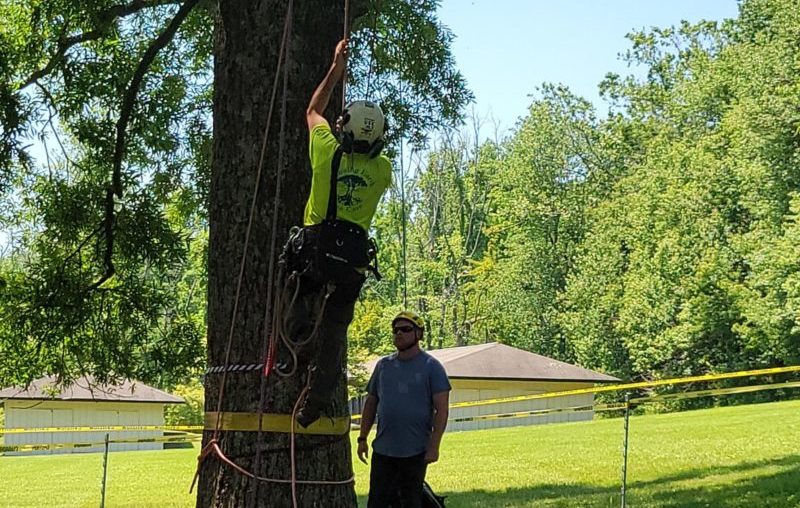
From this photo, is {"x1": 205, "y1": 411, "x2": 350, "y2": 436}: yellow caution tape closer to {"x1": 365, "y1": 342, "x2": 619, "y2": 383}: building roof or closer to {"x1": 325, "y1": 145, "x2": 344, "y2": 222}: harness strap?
{"x1": 325, "y1": 145, "x2": 344, "y2": 222}: harness strap

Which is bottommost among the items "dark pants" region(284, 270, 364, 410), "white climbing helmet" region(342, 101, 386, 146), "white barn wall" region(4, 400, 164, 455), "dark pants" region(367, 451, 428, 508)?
"white barn wall" region(4, 400, 164, 455)

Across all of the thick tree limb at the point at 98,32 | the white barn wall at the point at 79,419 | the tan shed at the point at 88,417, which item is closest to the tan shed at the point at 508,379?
the tan shed at the point at 88,417

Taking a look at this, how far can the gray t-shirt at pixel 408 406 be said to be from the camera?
7.66 meters

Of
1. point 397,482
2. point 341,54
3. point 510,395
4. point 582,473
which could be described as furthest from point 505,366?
point 341,54

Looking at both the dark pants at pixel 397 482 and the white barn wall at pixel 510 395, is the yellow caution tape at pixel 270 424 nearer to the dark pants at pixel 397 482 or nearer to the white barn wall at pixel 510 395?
the dark pants at pixel 397 482

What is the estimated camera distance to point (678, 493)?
1229 cm

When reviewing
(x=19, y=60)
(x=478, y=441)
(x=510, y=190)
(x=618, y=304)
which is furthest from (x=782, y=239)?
(x=19, y=60)

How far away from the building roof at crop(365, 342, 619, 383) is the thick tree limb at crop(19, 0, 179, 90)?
A: 32822 mm

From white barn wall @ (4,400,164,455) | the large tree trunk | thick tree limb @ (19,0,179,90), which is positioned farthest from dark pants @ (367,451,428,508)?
white barn wall @ (4,400,164,455)

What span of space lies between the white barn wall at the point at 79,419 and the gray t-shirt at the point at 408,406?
120 feet

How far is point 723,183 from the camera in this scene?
4341 centimetres

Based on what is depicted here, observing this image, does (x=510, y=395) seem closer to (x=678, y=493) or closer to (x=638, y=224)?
(x=638, y=224)

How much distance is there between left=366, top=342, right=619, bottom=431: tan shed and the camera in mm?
44719

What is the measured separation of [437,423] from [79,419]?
134ft
